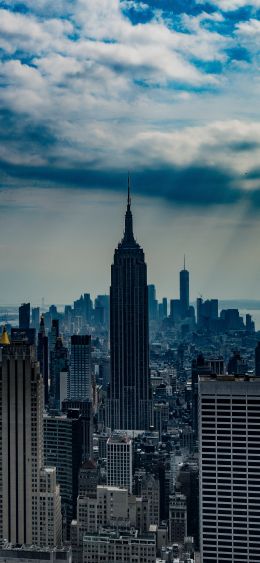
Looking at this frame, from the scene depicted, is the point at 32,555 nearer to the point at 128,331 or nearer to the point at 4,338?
the point at 4,338

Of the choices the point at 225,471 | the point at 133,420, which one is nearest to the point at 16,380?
the point at 225,471

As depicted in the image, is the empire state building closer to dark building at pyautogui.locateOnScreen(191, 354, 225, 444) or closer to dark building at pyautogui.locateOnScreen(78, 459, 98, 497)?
dark building at pyautogui.locateOnScreen(191, 354, 225, 444)

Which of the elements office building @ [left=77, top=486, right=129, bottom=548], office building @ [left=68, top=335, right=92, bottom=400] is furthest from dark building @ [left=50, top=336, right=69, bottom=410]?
office building @ [left=77, top=486, right=129, bottom=548]

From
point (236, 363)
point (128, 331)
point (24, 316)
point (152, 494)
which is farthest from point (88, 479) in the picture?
point (128, 331)

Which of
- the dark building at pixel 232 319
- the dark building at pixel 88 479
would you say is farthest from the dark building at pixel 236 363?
the dark building at pixel 88 479

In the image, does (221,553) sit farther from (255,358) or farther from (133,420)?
(133,420)
